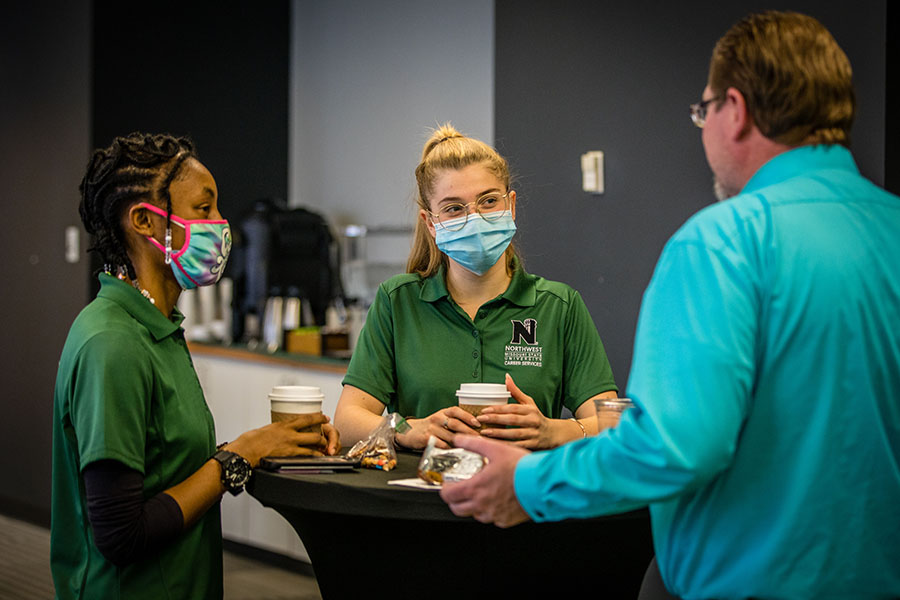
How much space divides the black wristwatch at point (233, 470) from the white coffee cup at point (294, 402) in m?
0.16

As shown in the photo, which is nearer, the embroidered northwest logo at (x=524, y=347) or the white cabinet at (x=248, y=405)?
the embroidered northwest logo at (x=524, y=347)

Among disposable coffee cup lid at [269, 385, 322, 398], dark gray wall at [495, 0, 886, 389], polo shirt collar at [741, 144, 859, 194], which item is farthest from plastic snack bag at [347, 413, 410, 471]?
dark gray wall at [495, 0, 886, 389]

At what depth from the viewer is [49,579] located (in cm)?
432

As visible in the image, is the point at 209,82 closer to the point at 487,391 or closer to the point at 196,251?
the point at 196,251

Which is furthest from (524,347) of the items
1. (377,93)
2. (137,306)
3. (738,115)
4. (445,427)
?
(377,93)

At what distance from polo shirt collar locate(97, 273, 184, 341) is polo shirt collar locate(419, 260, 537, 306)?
24.7 inches

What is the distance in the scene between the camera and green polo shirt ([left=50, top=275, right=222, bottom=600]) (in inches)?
63.7

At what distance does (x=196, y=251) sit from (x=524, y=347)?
751 millimetres

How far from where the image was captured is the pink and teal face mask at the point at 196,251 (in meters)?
1.85

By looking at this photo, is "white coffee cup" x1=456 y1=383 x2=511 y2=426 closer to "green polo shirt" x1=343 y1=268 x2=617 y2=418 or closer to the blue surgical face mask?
"green polo shirt" x1=343 y1=268 x2=617 y2=418

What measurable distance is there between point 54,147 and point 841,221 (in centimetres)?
507

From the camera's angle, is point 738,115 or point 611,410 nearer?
point 738,115

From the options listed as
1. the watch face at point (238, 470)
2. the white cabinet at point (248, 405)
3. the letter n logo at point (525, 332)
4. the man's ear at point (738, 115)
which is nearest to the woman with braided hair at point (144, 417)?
the watch face at point (238, 470)

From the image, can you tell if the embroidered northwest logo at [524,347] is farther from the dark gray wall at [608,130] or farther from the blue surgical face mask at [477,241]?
the dark gray wall at [608,130]
